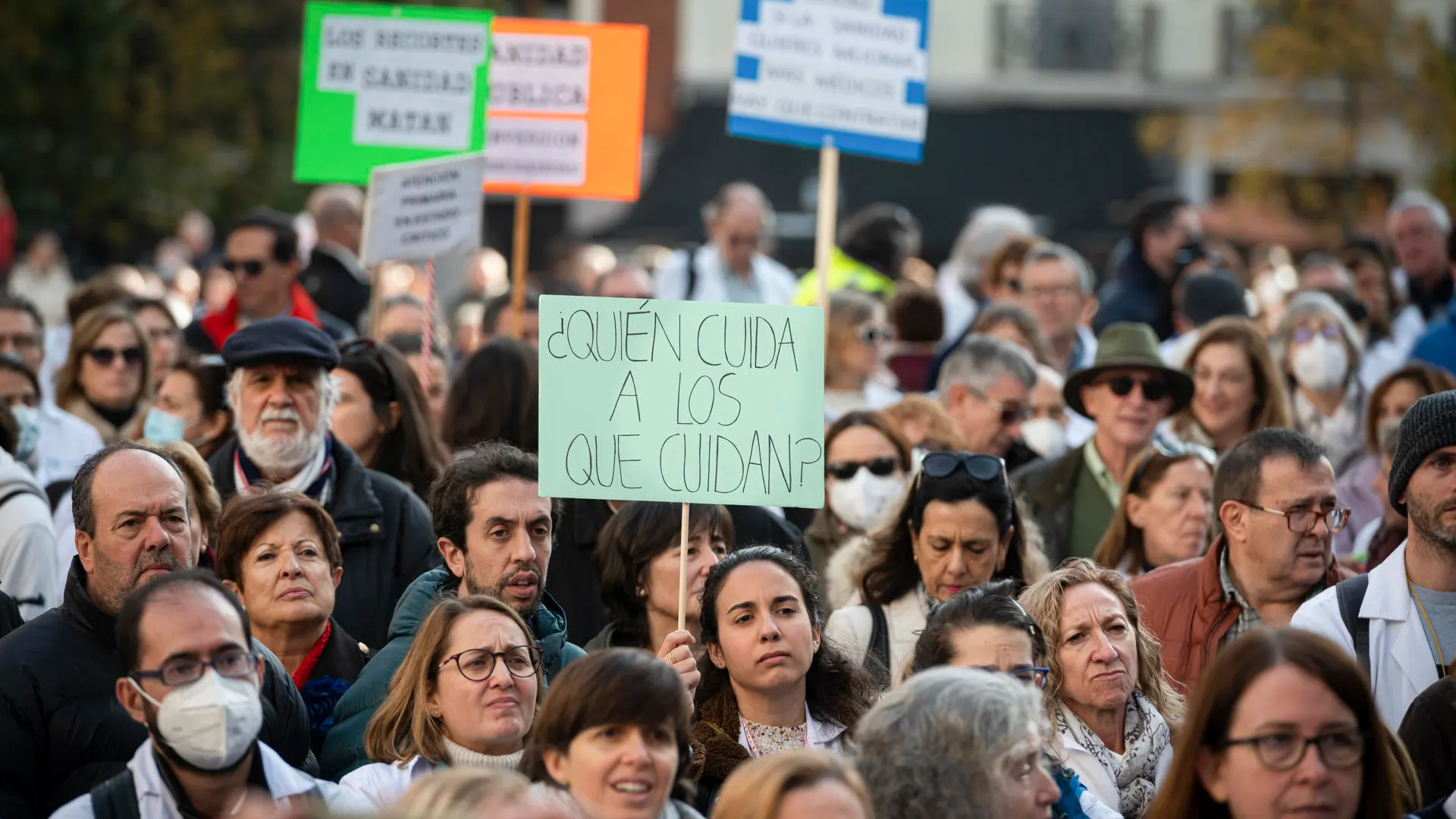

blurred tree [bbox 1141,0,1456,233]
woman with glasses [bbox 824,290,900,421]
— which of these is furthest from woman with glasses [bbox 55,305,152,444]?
blurred tree [bbox 1141,0,1456,233]

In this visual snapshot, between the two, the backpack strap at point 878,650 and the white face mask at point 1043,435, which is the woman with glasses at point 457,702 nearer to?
the backpack strap at point 878,650

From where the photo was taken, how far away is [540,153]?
10195mm

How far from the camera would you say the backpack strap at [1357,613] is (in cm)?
568

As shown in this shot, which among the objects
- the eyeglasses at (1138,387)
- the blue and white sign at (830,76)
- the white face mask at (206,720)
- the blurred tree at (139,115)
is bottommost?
the white face mask at (206,720)

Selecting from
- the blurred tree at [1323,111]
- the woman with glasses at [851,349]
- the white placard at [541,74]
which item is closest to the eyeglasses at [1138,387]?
the woman with glasses at [851,349]

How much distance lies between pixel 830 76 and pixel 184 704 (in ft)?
20.0

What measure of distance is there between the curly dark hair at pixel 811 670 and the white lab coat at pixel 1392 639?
1272 millimetres

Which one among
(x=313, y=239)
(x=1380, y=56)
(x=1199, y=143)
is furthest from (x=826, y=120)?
(x=1199, y=143)

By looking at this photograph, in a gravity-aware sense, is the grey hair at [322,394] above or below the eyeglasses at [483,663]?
above

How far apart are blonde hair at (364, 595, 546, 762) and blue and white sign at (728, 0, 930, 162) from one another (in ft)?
16.0

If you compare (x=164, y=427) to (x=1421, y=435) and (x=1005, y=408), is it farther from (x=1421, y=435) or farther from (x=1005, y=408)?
(x=1421, y=435)

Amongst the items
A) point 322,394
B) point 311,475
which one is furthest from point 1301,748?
point 322,394

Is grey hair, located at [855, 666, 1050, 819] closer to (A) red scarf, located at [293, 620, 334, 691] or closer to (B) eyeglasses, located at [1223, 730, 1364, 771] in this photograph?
(B) eyeglasses, located at [1223, 730, 1364, 771]

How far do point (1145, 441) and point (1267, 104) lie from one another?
22682 mm
